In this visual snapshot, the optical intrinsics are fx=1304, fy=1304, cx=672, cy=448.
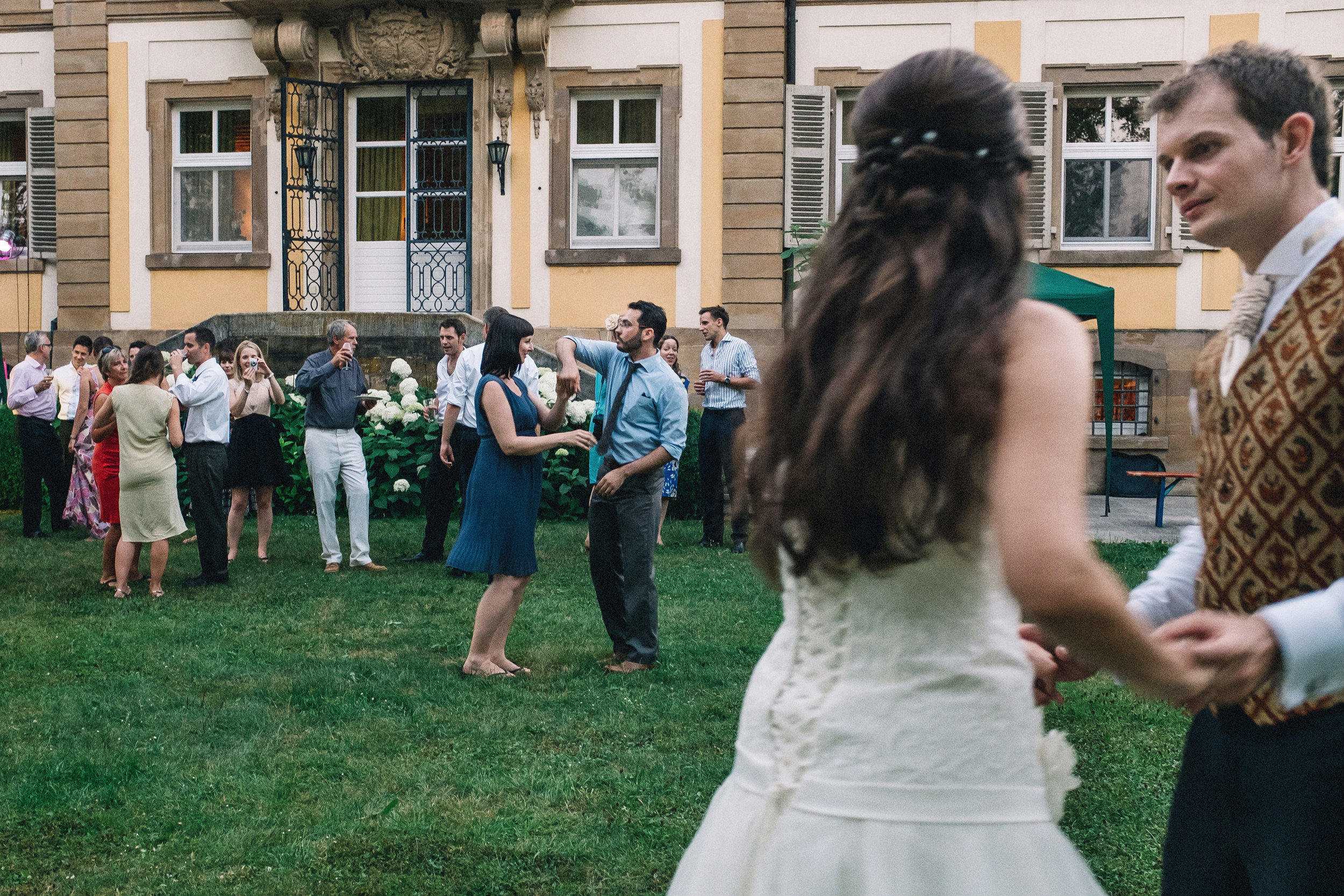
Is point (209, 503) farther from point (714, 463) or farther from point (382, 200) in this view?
point (382, 200)

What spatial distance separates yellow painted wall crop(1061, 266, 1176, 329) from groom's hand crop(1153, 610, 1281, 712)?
15142 mm

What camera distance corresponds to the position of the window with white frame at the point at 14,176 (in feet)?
60.1

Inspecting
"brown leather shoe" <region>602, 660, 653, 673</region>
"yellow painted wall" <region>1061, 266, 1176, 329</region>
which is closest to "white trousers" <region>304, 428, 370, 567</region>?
"brown leather shoe" <region>602, 660, 653, 673</region>

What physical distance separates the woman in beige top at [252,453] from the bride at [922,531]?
966 centimetres

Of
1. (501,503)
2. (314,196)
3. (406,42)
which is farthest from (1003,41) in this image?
(501,503)

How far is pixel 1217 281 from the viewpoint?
1591cm

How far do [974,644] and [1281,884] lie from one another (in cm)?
66

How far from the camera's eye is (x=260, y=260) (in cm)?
1691

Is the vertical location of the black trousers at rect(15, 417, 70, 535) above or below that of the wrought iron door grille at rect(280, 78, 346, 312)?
below

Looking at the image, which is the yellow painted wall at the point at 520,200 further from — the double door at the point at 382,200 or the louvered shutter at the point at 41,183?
the louvered shutter at the point at 41,183

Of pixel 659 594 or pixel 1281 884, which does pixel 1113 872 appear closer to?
pixel 1281 884

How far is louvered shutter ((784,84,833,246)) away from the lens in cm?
1600

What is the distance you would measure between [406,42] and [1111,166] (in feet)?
29.6

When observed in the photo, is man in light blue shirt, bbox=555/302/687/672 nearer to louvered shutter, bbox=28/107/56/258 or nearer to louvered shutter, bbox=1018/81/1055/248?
louvered shutter, bbox=1018/81/1055/248
